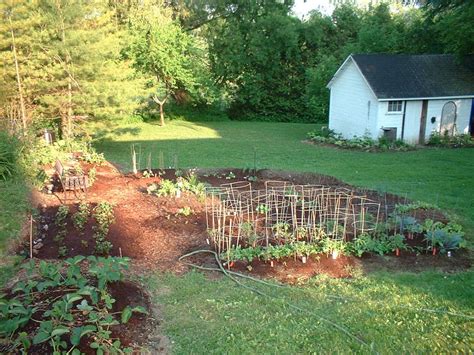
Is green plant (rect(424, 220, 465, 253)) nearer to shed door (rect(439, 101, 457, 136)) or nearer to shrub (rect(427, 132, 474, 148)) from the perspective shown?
shrub (rect(427, 132, 474, 148))

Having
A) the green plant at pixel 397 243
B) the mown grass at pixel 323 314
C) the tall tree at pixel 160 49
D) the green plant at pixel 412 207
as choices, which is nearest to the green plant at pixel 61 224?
the mown grass at pixel 323 314

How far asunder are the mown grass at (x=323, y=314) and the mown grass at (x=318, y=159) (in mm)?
2961

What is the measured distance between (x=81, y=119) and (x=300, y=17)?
20.5 m

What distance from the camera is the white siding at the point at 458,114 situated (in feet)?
56.6

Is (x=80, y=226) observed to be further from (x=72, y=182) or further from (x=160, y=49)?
(x=160, y=49)

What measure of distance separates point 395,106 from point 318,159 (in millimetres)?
5157

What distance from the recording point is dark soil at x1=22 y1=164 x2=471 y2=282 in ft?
18.6

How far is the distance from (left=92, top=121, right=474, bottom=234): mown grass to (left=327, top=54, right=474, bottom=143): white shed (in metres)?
1.72

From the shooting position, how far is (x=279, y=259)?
19.0 ft

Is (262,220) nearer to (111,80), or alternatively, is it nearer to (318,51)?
(111,80)

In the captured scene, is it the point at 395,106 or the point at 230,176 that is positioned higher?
the point at 395,106

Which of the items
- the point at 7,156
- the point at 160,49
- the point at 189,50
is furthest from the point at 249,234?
the point at 189,50

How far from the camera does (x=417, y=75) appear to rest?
17938mm

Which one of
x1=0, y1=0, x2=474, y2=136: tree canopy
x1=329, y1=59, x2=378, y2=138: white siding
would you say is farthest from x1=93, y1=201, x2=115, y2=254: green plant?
x1=329, y1=59, x2=378, y2=138: white siding
